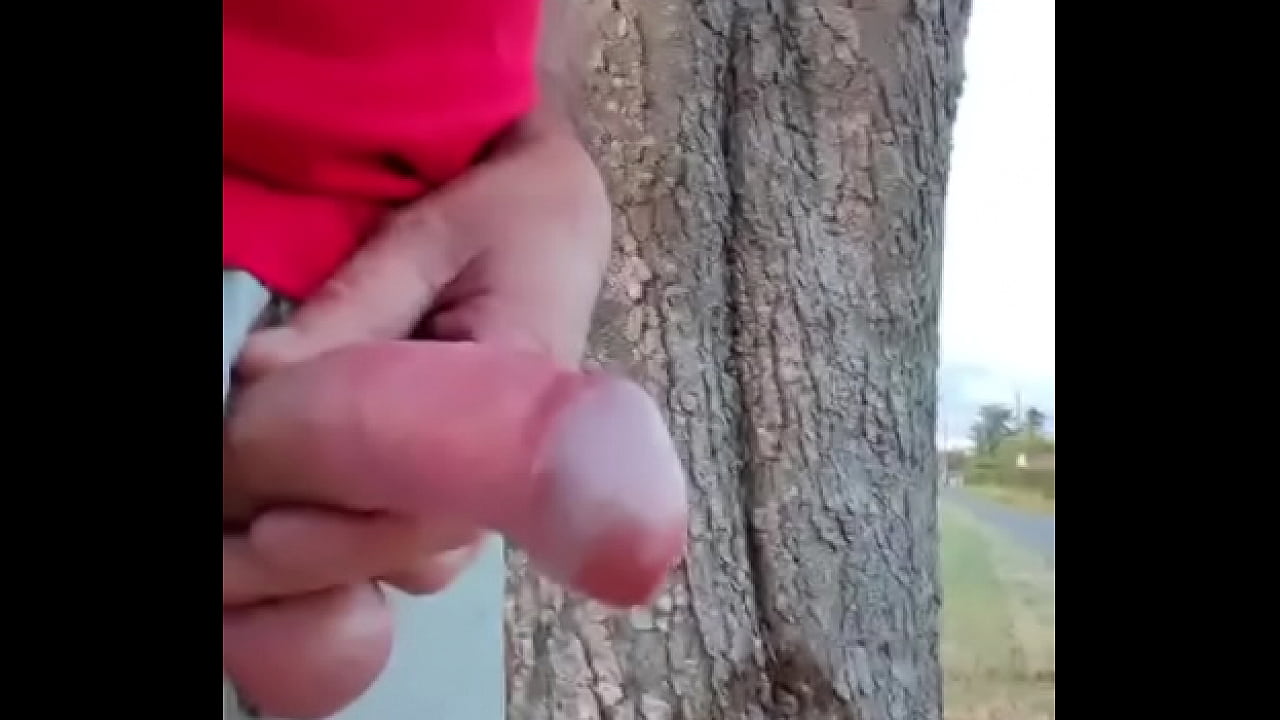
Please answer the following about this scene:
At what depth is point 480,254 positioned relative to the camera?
1.86ft

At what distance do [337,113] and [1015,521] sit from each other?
1.27 feet

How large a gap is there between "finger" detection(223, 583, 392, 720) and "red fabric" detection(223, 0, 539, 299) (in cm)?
11

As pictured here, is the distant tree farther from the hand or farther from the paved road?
the hand

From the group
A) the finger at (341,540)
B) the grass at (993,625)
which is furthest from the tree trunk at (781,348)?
the finger at (341,540)

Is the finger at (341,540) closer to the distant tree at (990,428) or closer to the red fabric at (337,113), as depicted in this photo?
the red fabric at (337,113)

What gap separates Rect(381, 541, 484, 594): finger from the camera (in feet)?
1.77

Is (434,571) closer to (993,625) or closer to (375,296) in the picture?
(375,296)
